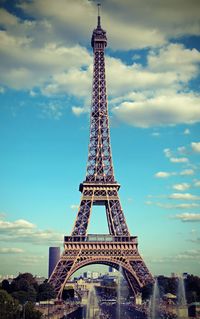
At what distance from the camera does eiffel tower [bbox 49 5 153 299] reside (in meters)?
61.6

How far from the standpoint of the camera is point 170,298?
62.2 meters

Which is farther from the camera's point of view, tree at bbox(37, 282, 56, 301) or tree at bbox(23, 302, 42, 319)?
tree at bbox(37, 282, 56, 301)

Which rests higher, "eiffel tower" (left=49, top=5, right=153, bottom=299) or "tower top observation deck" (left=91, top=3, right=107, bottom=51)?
"tower top observation deck" (left=91, top=3, right=107, bottom=51)

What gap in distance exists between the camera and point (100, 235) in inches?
2542

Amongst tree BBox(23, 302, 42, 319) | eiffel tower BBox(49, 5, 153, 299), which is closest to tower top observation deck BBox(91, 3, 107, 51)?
eiffel tower BBox(49, 5, 153, 299)

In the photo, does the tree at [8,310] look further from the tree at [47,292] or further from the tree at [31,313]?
the tree at [47,292]

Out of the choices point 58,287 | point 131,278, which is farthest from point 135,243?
point 58,287

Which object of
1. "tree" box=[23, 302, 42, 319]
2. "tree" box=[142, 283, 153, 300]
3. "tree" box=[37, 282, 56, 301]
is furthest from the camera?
"tree" box=[37, 282, 56, 301]

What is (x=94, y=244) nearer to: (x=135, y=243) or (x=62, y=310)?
(x=135, y=243)

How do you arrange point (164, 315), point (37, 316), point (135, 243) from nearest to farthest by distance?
1. point (37, 316)
2. point (164, 315)
3. point (135, 243)

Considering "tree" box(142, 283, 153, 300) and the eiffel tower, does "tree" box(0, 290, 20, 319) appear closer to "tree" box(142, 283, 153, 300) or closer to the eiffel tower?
the eiffel tower

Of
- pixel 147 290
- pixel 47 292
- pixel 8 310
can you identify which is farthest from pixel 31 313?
pixel 147 290

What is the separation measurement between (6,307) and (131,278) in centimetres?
2743

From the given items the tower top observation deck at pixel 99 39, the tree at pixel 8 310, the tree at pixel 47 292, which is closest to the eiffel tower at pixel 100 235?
the tree at pixel 47 292
